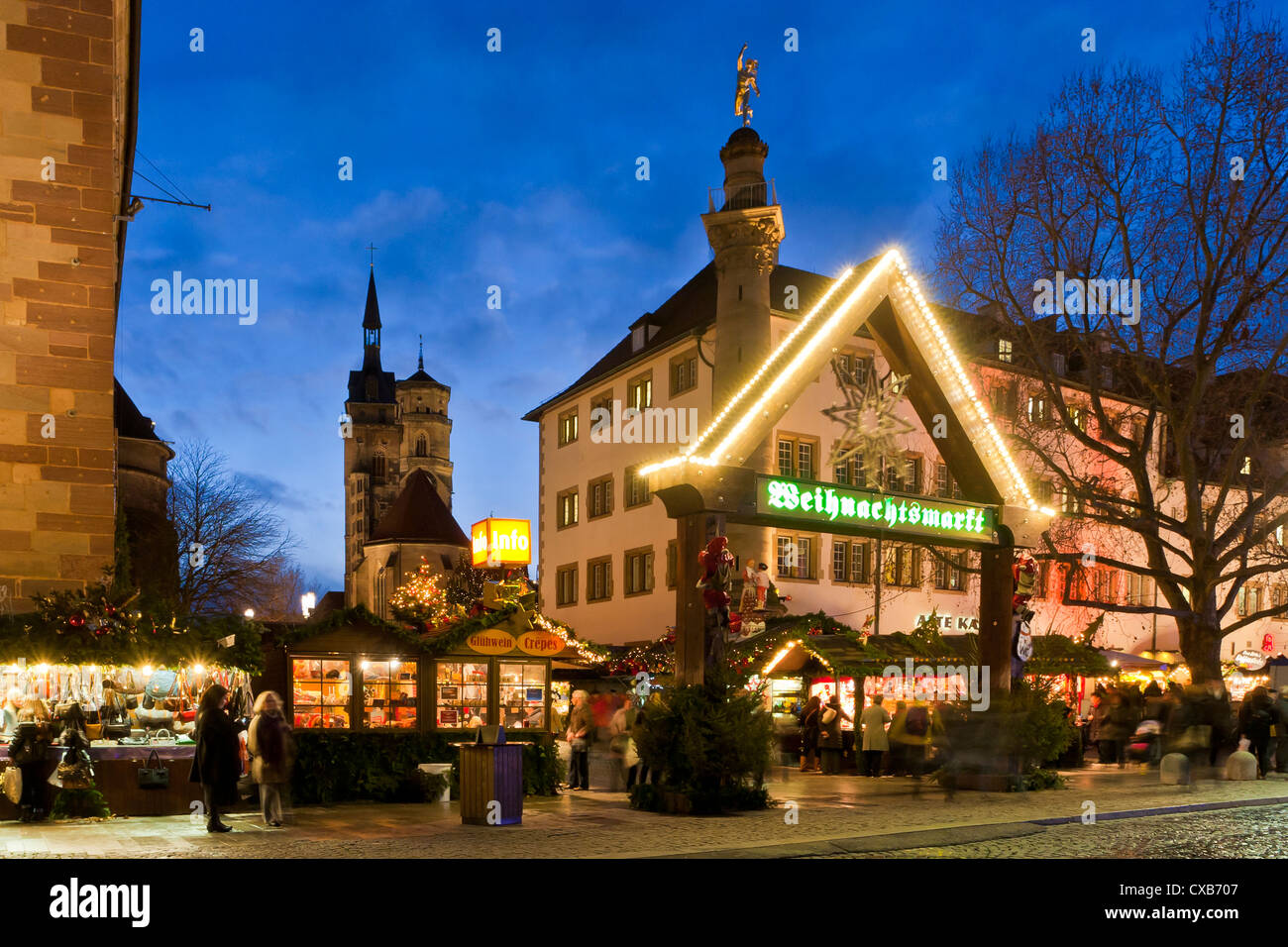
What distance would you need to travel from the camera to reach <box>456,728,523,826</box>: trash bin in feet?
49.0

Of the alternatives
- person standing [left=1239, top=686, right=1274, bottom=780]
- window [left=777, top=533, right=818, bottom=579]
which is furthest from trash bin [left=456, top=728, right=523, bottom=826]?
window [left=777, top=533, right=818, bottom=579]

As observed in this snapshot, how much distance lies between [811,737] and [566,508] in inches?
976

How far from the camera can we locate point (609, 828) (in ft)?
47.3

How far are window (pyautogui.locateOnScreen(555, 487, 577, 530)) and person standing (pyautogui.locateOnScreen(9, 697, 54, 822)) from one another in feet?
115

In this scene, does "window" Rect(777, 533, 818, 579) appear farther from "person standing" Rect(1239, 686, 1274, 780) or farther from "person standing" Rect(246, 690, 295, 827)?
"person standing" Rect(246, 690, 295, 827)

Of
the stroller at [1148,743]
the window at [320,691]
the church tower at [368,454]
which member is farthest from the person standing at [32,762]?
the church tower at [368,454]

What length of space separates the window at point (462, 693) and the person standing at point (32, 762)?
20.5 feet

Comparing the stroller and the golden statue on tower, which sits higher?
the golden statue on tower

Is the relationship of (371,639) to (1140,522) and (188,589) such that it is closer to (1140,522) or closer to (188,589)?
(1140,522)

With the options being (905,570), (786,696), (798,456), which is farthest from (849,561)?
(786,696)

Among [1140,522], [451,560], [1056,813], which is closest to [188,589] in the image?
[1140,522]

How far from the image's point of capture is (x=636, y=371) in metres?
46.3

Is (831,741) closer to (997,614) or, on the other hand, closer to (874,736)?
(874,736)

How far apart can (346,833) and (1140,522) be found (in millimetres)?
19946
